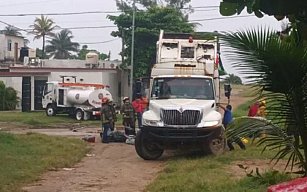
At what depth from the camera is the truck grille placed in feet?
55.6

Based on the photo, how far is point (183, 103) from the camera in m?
17.4

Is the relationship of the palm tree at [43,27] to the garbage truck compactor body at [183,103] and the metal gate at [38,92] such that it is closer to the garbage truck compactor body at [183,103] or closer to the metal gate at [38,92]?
the metal gate at [38,92]

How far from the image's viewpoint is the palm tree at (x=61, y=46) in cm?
10300


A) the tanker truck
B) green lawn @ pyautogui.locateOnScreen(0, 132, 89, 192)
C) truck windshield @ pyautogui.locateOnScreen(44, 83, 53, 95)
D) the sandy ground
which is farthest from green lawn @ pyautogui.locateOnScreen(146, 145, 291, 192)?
truck windshield @ pyautogui.locateOnScreen(44, 83, 53, 95)

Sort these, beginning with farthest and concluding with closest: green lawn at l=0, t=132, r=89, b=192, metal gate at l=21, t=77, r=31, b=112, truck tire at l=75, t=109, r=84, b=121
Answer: metal gate at l=21, t=77, r=31, b=112
truck tire at l=75, t=109, r=84, b=121
green lawn at l=0, t=132, r=89, b=192

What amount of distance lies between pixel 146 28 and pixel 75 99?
11474 mm

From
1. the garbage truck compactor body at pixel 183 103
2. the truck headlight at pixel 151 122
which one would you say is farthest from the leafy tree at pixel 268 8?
the truck headlight at pixel 151 122

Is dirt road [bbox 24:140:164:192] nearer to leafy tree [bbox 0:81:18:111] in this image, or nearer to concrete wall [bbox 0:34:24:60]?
leafy tree [bbox 0:81:18:111]

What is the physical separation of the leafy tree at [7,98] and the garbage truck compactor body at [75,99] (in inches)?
273

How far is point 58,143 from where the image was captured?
20906mm

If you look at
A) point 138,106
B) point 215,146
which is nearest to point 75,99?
point 138,106

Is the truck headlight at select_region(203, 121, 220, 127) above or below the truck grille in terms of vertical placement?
below

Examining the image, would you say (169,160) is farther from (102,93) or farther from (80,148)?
(102,93)

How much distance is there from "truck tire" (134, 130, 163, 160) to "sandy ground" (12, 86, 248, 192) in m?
0.20
